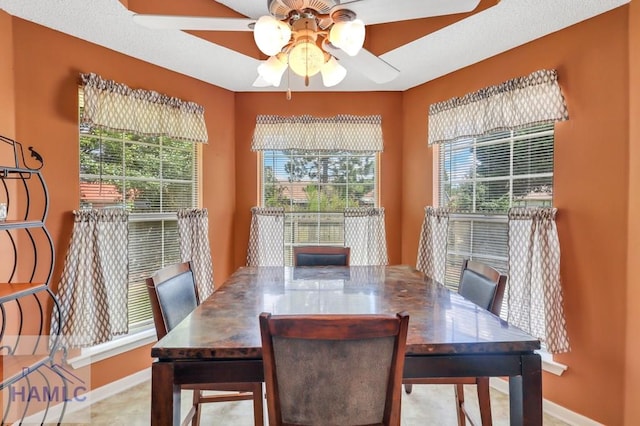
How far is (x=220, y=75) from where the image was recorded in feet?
9.62

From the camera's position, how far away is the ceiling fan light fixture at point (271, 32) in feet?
4.23

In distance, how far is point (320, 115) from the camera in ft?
11.0

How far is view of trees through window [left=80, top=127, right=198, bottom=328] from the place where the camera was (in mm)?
2432

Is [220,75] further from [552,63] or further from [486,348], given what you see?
[486,348]

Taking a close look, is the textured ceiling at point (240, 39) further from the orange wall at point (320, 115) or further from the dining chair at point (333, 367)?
the dining chair at point (333, 367)

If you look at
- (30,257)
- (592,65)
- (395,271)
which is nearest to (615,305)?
(395,271)

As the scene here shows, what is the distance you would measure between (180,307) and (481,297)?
1.53 m

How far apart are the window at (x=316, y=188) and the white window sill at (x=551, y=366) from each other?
72.2 inches

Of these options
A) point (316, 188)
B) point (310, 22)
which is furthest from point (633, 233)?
point (316, 188)

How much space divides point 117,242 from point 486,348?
2399 millimetres

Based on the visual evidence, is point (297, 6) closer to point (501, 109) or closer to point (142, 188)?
point (501, 109)

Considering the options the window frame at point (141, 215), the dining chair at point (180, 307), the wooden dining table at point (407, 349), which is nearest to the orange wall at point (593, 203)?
the wooden dining table at point (407, 349)

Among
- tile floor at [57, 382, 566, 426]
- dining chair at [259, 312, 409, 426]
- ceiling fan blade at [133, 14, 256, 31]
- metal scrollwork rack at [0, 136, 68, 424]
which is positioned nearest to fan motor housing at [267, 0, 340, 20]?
ceiling fan blade at [133, 14, 256, 31]

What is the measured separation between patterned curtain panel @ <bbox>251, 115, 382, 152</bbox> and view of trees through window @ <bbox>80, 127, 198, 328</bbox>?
0.75 metres
